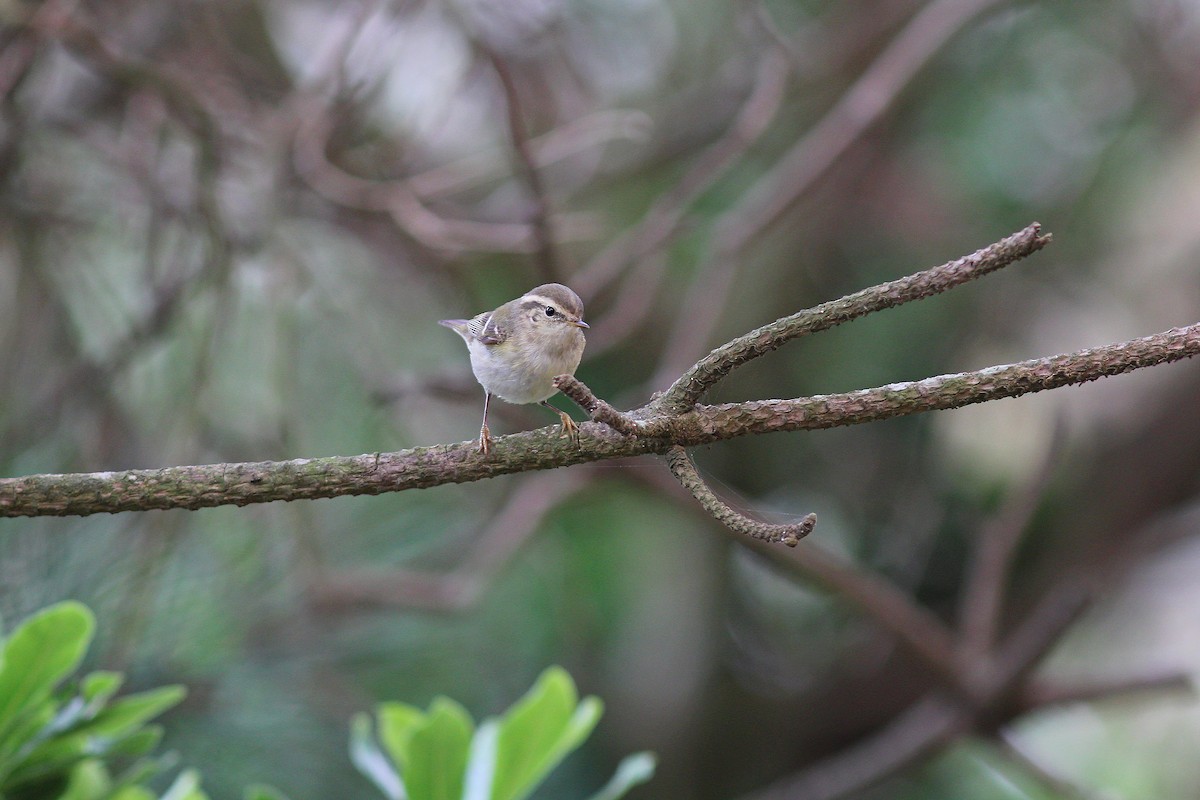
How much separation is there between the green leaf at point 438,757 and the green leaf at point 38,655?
0.48m

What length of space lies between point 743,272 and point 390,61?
1.67m

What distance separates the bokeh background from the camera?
288 centimetres

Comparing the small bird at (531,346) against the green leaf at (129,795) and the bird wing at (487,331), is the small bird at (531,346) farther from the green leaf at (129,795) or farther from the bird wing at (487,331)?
the green leaf at (129,795)

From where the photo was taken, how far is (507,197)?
4.57m

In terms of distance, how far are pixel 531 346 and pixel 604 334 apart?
3.51 ft

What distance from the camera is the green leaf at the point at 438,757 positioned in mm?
1525

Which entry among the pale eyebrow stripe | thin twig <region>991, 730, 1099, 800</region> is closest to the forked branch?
the pale eyebrow stripe

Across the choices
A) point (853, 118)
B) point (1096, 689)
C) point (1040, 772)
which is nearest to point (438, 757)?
point (1040, 772)

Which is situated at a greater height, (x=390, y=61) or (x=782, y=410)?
(x=390, y=61)

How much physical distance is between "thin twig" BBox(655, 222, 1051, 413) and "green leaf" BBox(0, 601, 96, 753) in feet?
2.71

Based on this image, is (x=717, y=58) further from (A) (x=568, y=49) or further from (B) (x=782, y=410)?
(B) (x=782, y=410)

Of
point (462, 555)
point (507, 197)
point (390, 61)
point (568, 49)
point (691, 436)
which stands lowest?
point (691, 436)

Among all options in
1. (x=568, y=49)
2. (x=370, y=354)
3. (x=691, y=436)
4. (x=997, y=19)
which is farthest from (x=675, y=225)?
(x=997, y=19)

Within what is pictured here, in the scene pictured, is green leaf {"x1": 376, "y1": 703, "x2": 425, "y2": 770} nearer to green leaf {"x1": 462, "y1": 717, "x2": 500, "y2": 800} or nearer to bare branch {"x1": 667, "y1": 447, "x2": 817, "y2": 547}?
green leaf {"x1": 462, "y1": 717, "x2": 500, "y2": 800}
